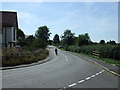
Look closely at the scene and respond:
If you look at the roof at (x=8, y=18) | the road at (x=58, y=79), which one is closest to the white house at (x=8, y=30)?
the roof at (x=8, y=18)

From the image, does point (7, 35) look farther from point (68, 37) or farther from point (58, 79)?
point (68, 37)

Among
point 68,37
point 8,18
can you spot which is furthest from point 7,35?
point 68,37

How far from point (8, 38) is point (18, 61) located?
2196 cm

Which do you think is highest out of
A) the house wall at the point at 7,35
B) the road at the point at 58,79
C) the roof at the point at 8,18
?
the roof at the point at 8,18

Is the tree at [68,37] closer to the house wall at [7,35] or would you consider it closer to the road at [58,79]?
→ the house wall at [7,35]

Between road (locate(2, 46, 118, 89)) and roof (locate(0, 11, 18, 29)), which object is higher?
roof (locate(0, 11, 18, 29))

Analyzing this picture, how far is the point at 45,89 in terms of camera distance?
9.45 meters

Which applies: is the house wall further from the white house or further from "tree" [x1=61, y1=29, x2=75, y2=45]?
"tree" [x1=61, y1=29, x2=75, y2=45]

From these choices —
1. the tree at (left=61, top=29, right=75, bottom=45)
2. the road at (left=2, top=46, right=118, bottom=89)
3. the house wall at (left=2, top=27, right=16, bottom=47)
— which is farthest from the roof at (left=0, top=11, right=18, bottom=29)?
the tree at (left=61, top=29, right=75, bottom=45)

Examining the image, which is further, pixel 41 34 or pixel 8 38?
pixel 41 34

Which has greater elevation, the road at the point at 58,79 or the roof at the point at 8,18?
the roof at the point at 8,18

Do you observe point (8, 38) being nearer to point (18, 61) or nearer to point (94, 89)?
point (18, 61)

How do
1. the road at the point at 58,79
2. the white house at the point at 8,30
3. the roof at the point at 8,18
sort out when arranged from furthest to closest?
the roof at the point at 8,18
the white house at the point at 8,30
the road at the point at 58,79

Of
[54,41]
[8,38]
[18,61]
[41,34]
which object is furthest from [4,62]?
[54,41]
